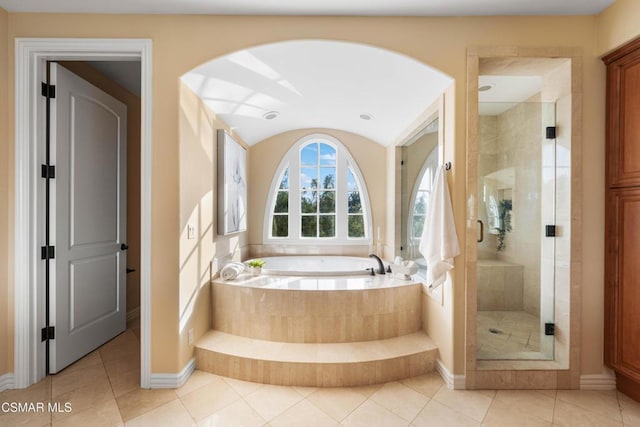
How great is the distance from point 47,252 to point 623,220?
4.02 m

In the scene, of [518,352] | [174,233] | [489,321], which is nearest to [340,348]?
[489,321]

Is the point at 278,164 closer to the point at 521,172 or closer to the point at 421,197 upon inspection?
the point at 421,197

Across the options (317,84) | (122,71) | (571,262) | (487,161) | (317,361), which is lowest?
(317,361)

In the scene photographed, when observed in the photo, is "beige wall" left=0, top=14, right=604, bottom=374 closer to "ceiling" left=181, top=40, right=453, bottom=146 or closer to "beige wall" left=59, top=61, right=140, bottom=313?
"ceiling" left=181, top=40, right=453, bottom=146

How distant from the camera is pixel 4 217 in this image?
6.66 ft

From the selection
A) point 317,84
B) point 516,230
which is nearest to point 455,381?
point 516,230

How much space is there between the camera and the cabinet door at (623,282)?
1.90 meters

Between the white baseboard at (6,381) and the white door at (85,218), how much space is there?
0.20 meters

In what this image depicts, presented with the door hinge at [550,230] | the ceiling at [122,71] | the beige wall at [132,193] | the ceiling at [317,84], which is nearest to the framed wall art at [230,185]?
the ceiling at [317,84]

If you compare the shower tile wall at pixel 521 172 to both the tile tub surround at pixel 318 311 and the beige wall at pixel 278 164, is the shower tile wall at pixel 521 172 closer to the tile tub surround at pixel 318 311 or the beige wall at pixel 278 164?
the tile tub surround at pixel 318 311

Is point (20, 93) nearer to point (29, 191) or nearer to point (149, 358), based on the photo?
point (29, 191)

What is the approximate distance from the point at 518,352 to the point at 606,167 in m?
1.46

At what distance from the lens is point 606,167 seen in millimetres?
2061

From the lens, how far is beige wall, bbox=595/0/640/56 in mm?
1838
